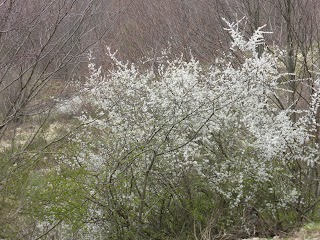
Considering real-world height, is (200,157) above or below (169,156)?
below

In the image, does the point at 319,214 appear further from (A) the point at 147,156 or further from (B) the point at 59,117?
(B) the point at 59,117

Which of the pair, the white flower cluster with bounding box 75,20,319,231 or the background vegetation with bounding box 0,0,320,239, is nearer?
the background vegetation with bounding box 0,0,320,239

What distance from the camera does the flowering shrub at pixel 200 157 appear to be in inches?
247

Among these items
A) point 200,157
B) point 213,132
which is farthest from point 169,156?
point 213,132

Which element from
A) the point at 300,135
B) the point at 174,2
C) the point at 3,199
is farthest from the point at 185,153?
the point at 174,2

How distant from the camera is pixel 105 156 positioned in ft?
21.7

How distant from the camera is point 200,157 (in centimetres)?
658

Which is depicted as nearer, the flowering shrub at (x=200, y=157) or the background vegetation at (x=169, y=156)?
the background vegetation at (x=169, y=156)

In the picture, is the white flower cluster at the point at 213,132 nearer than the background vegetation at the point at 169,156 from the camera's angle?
No

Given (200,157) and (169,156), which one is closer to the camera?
(169,156)

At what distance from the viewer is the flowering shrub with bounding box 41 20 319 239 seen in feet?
20.6

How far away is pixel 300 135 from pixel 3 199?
152 inches

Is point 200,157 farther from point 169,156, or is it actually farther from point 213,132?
point 169,156

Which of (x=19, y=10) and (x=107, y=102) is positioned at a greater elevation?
(x=19, y=10)
